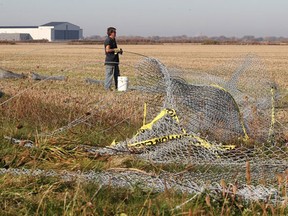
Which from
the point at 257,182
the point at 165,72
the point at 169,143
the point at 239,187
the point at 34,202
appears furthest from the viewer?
the point at 165,72

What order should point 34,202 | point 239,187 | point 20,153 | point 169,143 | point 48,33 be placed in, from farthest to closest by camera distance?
point 48,33 < point 169,143 < point 20,153 < point 239,187 < point 34,202

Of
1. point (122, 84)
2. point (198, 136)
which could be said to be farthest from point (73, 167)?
point (122, 84)

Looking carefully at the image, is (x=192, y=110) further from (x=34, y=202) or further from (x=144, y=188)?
(x=34, y=202)

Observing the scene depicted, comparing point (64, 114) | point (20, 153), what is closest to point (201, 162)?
point (20, 153)

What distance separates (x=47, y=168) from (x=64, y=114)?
3.13m

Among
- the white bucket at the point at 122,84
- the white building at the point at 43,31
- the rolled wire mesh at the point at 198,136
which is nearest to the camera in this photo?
the rolled wire mesh at the point at 198,136

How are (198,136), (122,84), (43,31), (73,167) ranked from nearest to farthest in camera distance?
(73,167), (198,136), (122,84), (43,31)

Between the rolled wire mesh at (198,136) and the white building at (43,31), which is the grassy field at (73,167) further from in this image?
the white building at (43,31)

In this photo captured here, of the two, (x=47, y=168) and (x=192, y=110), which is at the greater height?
(x=192, y=110)

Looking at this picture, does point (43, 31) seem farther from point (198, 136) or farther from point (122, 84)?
point (198, 136)

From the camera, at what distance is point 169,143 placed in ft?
17.5

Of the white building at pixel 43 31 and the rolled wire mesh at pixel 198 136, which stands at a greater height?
the rolled wire mesh at pixel 198 136

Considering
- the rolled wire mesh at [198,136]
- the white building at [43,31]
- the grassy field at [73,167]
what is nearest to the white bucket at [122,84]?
the grassy field at [73,167]

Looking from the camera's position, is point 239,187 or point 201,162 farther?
point 201,162
